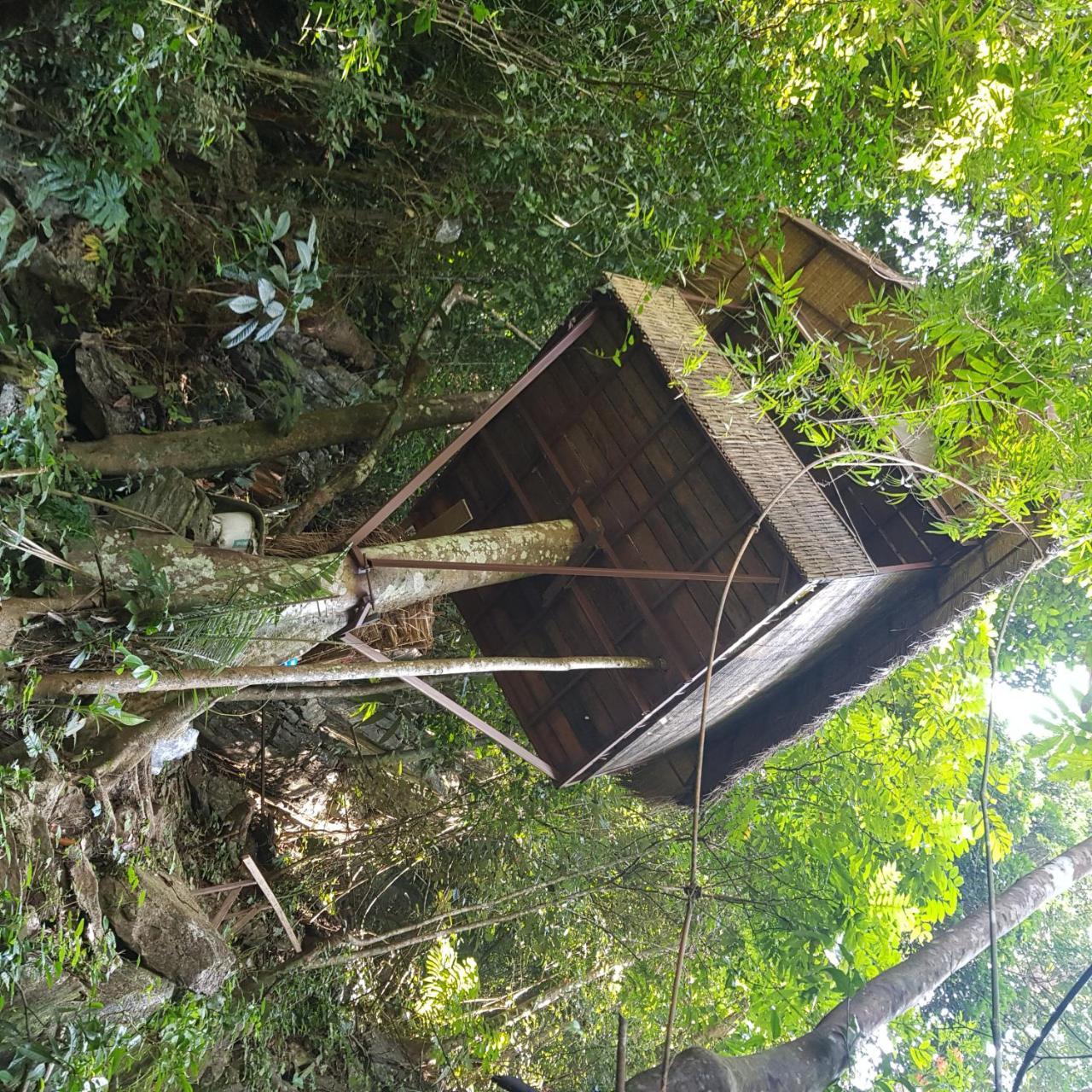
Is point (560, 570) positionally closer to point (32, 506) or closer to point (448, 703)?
point (448, 703)

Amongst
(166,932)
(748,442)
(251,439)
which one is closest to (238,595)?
(251,439)

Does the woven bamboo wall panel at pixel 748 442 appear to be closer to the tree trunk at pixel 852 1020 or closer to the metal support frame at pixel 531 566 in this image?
the metal support frame at pixel 531 566

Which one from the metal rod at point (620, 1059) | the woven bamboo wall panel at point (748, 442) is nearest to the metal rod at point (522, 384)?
the woven bamboo wall panel at point (748, 442)

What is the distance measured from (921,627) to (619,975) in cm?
538

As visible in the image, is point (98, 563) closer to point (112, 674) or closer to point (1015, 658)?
point (112, 674)

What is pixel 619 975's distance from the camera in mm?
8539

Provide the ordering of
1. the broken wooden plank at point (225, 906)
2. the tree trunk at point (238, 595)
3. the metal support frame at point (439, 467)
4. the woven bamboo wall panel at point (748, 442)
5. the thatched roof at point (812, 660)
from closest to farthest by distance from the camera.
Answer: the tree trunk at point (238, 595)
the woven bamboo wall panel at point (748, 442)
the metal support frame at point (439, 467)
the thatched roof at point (812, 660)
the broken wooden plank at point (225, 906)

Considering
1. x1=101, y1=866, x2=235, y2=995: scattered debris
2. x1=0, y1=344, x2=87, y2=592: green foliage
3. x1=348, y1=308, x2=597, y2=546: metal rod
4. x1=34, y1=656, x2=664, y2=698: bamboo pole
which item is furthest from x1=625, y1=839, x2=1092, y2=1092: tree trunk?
x1=348, y1=308, x2=597, y2=546: metal rod

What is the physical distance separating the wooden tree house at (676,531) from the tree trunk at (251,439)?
70 cm

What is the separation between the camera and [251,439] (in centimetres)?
485

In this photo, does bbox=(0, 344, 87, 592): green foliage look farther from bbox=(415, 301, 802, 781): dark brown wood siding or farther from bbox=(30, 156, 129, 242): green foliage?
bbox=(415, 301, 802, 781): dark brown wood siding

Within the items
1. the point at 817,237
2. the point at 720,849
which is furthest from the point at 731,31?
the point at 720,849

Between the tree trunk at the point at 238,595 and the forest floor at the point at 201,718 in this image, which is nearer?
the forest floor at the point at 201,718

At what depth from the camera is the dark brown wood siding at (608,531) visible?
4.12 m
